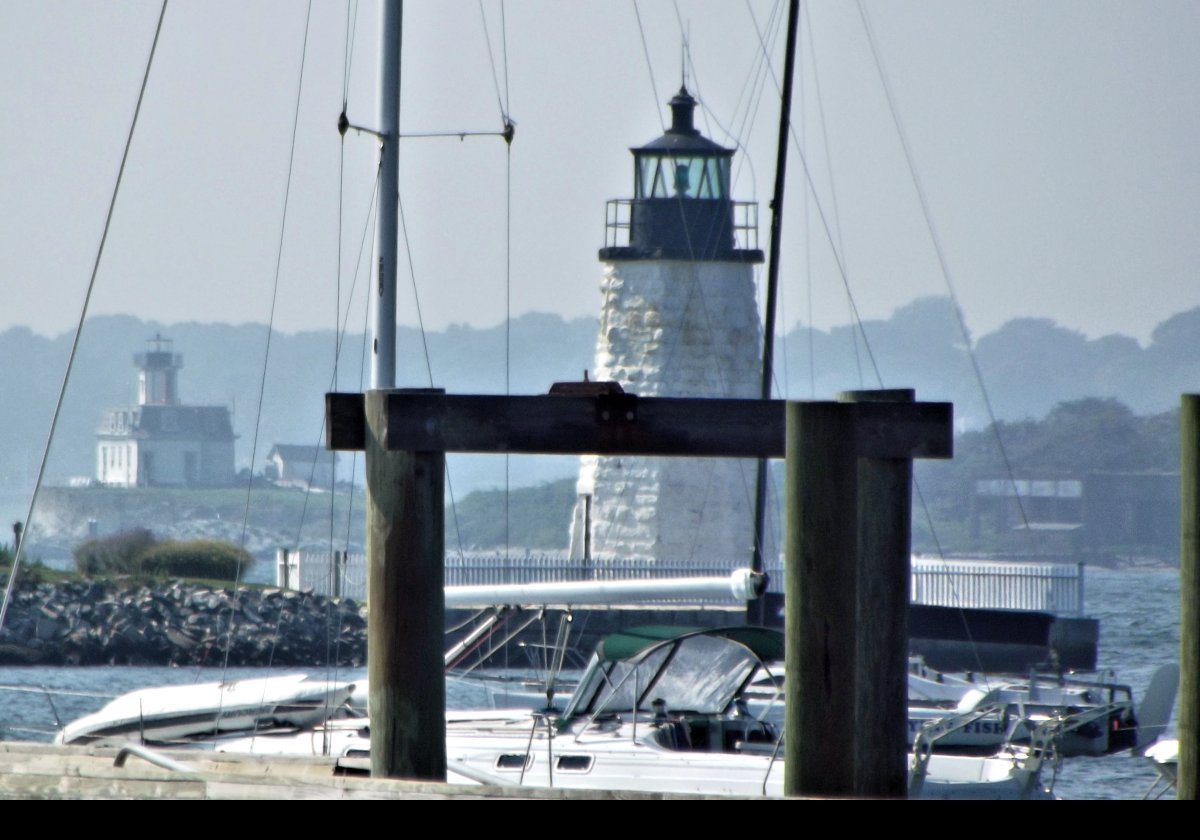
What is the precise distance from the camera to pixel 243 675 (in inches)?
1473

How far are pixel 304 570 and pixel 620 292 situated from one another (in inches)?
500

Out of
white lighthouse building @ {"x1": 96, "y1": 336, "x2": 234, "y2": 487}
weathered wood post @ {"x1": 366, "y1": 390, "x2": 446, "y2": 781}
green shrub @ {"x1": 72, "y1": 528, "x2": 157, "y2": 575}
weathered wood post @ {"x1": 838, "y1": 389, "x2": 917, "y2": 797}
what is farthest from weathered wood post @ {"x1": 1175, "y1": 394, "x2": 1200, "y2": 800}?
white lighthouse building @ {"x1": 96, "y1": 336, "x2": 234, "y2": 487}

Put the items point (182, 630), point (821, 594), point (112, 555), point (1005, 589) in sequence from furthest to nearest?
point (112, 555) < point (182, 630) < point (1005, 589) < point (821, 594)

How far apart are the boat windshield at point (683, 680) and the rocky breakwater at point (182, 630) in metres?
28.4

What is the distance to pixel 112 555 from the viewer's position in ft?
176

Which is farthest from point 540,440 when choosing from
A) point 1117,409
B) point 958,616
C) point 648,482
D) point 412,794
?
point 1117,409

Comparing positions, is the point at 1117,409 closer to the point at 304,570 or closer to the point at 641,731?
the point at 304,570

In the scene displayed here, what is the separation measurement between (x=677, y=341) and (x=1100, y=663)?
15.6 meters

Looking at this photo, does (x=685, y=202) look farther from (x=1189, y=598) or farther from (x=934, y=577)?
(x=1189, y=598)

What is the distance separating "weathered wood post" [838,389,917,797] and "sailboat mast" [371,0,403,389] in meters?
7.17

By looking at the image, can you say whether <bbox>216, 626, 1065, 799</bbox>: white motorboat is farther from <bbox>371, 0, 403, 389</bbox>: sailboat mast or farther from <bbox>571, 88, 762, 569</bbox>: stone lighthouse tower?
<bbox>571, 88, 762, 569</bbox>: stone lighthouse tower

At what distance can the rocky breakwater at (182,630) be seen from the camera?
40.6 m

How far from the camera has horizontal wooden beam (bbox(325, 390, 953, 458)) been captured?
243 inches

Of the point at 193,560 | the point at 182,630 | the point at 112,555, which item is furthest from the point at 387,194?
the point at 112,555
